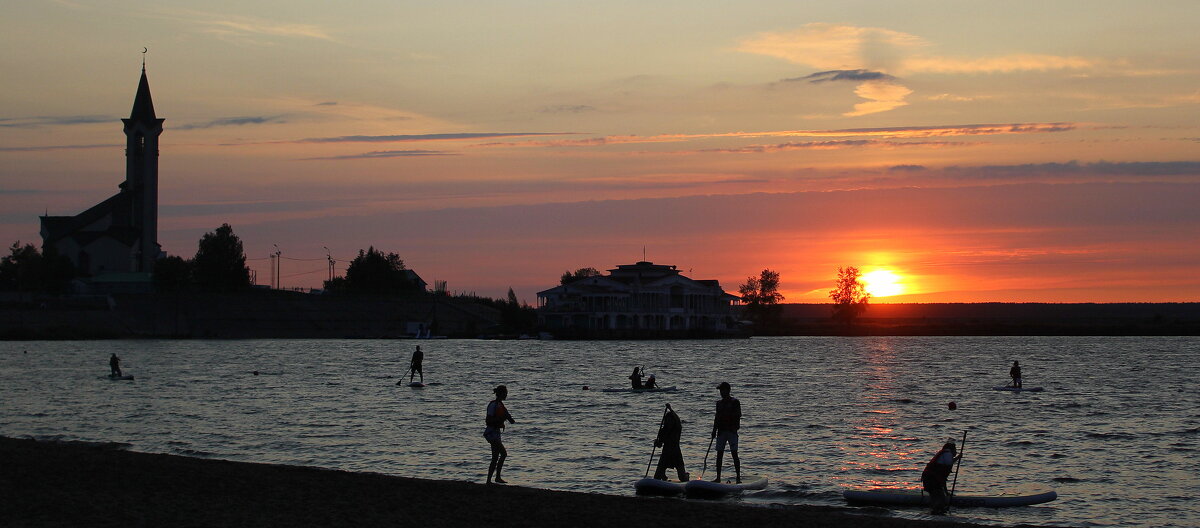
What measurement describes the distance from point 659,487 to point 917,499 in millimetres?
5696

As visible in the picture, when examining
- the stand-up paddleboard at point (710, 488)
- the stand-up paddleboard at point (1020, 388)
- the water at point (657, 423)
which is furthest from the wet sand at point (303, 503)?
the stand-up paddleboard at point (1020, 388)

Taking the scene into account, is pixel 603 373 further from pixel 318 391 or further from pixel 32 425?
pixel 32 425

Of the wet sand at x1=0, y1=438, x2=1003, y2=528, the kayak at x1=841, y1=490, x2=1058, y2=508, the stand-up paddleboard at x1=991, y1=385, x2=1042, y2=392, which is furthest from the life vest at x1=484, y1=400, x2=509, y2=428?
the stand-up paddleboard at x1=991, y1=385, x2=1042, y2=392

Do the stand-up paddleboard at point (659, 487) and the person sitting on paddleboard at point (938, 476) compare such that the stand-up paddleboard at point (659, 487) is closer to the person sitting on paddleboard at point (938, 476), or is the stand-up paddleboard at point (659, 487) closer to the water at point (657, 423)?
the water at point (657, 423)

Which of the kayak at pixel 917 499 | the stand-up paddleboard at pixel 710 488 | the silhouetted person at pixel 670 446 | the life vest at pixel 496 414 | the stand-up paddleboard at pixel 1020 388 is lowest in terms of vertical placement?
the kayak at pixel 917 499

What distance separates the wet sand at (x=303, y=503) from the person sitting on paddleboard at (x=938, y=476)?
1148 millimetres

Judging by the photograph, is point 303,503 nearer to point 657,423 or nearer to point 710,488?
point 710,488

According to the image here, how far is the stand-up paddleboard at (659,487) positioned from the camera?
27062mm

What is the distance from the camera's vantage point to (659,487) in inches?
1067

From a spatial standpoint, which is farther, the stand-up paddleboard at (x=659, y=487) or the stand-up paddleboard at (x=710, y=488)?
the stand-up paddleboard at (x=659, y=487)

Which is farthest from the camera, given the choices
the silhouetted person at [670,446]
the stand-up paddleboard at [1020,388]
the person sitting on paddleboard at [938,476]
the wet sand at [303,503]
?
the stand-up paddleboard at [1020,388]

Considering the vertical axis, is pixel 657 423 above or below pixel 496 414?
below

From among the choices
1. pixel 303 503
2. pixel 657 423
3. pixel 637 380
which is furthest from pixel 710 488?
pixel 637 380

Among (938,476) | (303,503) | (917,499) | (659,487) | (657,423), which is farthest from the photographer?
(657,423)
